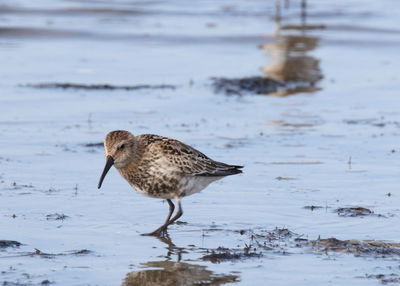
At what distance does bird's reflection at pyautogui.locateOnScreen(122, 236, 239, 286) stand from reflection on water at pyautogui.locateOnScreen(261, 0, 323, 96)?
8157mm

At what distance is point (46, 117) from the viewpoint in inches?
490

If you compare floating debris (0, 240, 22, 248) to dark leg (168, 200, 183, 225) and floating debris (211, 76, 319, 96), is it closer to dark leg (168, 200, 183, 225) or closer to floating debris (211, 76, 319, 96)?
dark leg (168, 200, 183, 225)

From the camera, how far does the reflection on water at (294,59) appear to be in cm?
1585

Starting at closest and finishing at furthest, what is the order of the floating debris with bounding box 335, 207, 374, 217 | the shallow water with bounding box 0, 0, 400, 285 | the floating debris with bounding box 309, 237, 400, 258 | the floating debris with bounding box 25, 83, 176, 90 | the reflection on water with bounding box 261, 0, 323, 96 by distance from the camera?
the shallow water with bounding box 0, 0, 400, 285 < the floating debris with bounding box 309, 237, 400, 258 < the floating debris with bounding box 335, 207, 374, 217 < the floating debris with bounding box 25, 83, 176, 90 < the reflection on water with bounding box 261, 0, 323, 96

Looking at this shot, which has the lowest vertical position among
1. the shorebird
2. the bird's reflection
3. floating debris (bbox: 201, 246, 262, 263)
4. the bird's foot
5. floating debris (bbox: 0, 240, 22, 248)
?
the bird's foot

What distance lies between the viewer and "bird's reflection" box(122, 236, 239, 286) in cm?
647

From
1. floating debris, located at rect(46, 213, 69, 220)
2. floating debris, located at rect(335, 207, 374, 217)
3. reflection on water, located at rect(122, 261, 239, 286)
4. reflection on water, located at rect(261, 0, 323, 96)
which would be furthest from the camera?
reflection on water, located at rect(261, 0, 323, 96)

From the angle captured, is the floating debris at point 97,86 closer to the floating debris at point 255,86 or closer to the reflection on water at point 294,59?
the floating debris at point 255,86

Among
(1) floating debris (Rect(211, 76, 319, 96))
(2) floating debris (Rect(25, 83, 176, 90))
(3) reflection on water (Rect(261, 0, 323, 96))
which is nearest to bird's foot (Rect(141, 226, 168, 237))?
(1) floating debris (Rect(211, 76, 319, 96))

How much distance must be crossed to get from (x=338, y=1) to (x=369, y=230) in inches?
856

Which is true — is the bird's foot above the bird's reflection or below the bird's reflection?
below

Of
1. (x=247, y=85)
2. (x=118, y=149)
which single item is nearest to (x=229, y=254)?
(x=118, y=149)

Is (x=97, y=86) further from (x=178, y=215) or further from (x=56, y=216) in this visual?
(x=178, y=215)

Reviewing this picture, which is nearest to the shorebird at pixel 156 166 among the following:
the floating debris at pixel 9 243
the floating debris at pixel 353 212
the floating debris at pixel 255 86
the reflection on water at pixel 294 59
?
the floating debris at pixel 9 243
